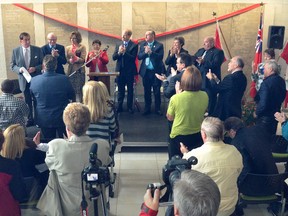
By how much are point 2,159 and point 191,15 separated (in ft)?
20.5

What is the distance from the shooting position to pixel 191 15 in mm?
8219

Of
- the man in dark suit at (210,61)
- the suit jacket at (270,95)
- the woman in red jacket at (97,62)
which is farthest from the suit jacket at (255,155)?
the woman in red jacket at (97,62)

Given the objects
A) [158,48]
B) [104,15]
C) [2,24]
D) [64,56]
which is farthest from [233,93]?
[2,24]

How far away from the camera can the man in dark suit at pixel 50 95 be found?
439cm

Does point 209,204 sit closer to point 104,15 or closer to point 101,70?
point 101,70

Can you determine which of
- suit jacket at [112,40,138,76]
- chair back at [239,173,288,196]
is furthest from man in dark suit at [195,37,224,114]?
chair back at [239,173,288,196]

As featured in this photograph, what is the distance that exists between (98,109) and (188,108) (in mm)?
960

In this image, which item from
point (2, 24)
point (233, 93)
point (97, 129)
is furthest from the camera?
point (2, 24)

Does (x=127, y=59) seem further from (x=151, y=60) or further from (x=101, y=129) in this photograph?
(x=101, y=129)

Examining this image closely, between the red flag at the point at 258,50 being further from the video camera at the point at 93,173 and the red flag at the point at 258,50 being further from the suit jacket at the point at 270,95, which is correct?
the video camera at the point at 93,173

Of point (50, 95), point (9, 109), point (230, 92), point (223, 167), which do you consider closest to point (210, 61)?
point (230, 92)

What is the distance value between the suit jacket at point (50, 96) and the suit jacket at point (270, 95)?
2503mm

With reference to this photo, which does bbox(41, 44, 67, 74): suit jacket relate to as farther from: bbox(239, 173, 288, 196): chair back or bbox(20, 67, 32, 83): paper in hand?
bbox(239, 173, 288, 196): chair back

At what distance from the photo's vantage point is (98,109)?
374cm
